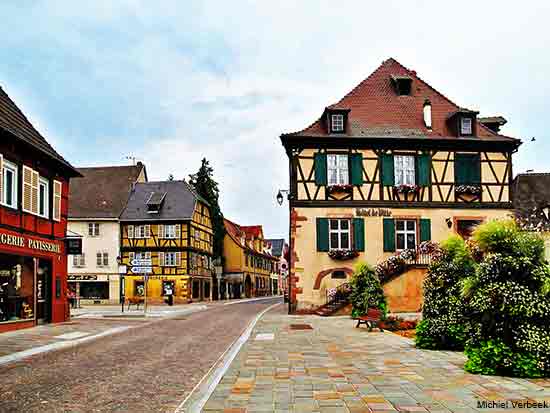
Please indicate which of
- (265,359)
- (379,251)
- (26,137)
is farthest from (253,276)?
(265,359)

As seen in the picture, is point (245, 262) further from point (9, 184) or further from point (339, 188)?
point (9, 184)

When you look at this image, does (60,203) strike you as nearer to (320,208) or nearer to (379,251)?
(320,208)

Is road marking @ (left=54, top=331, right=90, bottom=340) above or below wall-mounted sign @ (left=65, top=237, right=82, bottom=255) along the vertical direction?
below

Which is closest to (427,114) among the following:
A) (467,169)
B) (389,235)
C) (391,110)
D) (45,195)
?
(391,110)

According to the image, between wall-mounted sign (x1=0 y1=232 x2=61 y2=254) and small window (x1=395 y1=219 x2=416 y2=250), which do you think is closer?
wall-mounted sign (x1=0 y1=232 x2=61 y2=254)

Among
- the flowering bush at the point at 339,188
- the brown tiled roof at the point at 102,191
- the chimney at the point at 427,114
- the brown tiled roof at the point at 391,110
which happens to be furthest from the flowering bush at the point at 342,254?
the brown tiled roof at the point at 102,191

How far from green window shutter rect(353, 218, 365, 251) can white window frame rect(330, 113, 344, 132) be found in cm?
460

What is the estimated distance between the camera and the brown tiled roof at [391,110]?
33750 mm

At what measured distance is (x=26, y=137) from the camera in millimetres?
24328

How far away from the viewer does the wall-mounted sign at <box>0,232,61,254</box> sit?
22438mm

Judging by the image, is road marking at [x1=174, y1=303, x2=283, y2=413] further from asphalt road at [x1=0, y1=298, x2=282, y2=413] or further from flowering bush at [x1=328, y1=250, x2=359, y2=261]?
flowering bush at [x1=328, y1=250, x2=359, y2=261]

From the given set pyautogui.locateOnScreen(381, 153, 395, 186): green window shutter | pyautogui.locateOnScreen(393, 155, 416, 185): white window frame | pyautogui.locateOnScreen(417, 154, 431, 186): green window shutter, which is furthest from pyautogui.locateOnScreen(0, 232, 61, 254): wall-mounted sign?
pyautogui.locateOnScreen(417, 154, 431, 186): green window shutter

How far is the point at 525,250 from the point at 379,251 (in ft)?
69.8

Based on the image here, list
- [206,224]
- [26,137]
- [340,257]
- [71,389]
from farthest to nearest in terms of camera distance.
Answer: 1. [206,224]
2. [340,257]
3. [26,137]
4. [71,389]
